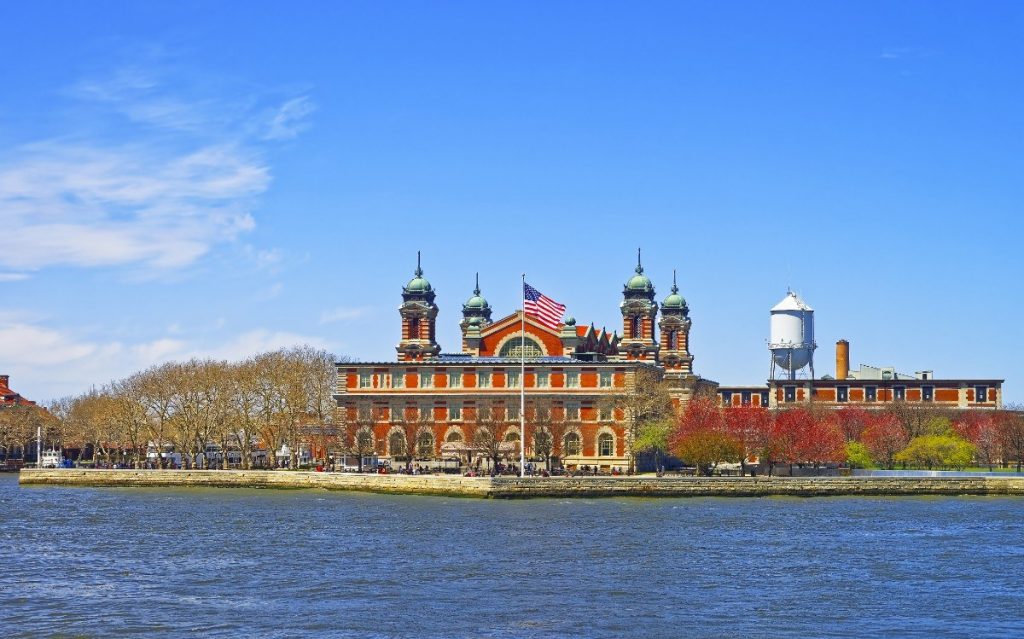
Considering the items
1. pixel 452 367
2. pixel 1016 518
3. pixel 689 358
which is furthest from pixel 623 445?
pixel 1016 518

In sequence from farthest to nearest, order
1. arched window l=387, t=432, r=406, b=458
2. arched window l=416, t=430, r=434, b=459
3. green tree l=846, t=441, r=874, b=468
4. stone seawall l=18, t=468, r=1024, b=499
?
arched window l=387, t=432, r=406, b=458
arched window l=416, t=430, r=434, b=459
green tree l=846, t=441, r=874, b=468
stone seawall l=18, t=468, r=1024, b=499

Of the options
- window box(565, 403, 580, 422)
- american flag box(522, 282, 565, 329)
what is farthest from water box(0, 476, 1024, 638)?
window box(565, 403, 580, 422)

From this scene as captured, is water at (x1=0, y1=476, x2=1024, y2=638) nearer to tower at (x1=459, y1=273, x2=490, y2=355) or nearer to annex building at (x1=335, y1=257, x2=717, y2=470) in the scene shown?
annex building at (x1=335, y1=257, x2=717, y2=470)

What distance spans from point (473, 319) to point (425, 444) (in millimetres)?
32321

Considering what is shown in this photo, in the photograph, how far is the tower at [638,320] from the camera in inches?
6555

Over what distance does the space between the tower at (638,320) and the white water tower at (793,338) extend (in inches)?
1251

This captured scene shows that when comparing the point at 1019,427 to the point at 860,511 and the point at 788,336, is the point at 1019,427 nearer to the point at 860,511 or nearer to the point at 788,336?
the point at 788,336

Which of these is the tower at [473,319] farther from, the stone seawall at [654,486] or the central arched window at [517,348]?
the stone seawall at [654,486]

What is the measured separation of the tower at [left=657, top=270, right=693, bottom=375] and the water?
81330 mm

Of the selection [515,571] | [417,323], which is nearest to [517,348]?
[417,323]

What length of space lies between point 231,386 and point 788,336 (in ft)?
271

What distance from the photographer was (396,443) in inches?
5827

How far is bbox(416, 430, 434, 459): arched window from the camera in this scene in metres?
147

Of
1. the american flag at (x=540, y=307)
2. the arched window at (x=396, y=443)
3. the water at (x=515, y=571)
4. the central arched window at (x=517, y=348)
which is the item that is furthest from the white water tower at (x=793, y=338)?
the water at (x=515, y=571)
